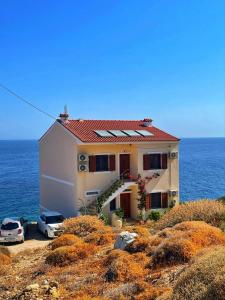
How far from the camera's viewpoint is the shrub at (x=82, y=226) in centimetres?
2219

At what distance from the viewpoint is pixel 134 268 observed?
1291 centimetres

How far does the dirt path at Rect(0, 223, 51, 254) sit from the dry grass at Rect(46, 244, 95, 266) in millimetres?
7990

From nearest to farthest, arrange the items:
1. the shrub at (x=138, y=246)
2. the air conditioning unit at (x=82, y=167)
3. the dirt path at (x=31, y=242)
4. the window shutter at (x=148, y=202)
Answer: the shrub at (x=138, y=246)
the dirt path at (x=31, y=242)
the air conditioning unit at (x=82, y=167)
the window shutter at (x=148, y=202)

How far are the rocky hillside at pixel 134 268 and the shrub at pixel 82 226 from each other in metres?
2.73

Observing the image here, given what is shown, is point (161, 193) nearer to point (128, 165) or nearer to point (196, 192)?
point (128, 165)

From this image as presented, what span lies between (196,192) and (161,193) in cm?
3461

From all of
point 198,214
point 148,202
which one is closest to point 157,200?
point 148,202

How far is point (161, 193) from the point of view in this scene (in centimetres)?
3522

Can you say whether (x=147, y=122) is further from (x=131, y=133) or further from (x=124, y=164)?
(x=124, y=164)

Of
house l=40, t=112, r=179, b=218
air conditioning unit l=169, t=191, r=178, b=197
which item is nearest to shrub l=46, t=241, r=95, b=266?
house l=40, t=112, r=179, b=218

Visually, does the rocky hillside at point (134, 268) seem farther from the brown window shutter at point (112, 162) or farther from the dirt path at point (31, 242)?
the brown window shutter at point (112, 162)

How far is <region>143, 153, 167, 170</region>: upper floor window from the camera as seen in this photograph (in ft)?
113

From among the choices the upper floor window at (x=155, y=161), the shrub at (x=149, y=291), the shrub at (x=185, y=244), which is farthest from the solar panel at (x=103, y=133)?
the shrub at (x=149, y=291)

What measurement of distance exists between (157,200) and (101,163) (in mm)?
6035
